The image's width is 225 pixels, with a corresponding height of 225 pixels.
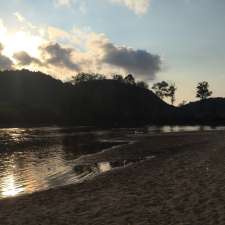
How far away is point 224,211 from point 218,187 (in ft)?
13.4

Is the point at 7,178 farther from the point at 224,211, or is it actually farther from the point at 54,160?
the point at 224,211

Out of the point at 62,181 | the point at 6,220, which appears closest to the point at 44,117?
the point at 62,181

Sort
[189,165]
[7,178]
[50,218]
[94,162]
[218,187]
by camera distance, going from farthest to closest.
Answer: [94,162], [7,178], [189,165], [218,187], [50,218]

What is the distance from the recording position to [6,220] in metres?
16.5

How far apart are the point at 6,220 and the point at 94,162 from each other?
23.0m

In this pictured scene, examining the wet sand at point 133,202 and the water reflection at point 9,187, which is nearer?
the wet sand at point 133,202

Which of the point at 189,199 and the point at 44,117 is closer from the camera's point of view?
the point at 189,199

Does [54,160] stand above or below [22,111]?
below

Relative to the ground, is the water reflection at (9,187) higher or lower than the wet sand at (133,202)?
lower

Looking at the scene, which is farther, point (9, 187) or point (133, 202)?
point (9, 187)

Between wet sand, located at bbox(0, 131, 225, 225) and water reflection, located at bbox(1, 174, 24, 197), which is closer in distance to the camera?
wet sand, located at bbox(0, 131, 225, 225)

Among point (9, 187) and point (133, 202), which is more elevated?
point (133, 202)

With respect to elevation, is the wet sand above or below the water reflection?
above

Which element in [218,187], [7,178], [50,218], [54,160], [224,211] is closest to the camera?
[224,211]
